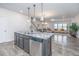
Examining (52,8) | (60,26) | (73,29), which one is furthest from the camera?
(73,29)

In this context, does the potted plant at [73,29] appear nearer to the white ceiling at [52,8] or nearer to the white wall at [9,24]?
the white ceiling at [52,8]

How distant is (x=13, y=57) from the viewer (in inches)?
110

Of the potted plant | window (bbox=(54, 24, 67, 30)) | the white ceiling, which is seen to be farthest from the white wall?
the potted plant

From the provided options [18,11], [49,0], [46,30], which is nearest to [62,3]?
[49,0]

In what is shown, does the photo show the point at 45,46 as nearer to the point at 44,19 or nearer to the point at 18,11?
the point at 44,19

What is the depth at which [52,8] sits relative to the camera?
2916 mm

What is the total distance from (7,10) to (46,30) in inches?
46.3

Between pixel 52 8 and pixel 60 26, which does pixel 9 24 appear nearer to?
pixel 52 8

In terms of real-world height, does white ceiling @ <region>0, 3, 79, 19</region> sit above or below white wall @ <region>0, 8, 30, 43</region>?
above

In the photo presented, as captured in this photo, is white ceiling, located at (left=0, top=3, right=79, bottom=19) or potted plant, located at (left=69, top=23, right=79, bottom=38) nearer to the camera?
white ceiling, located at (left=0, top=3, right=79, bottom=19)

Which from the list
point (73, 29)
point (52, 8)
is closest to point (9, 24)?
point (52, 8)

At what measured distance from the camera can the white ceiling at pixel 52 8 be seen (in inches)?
107

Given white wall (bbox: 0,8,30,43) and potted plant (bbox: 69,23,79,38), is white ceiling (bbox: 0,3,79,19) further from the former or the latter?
potted plant (bbox: 69,23,79,38)

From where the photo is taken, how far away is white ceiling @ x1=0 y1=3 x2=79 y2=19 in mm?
2707
